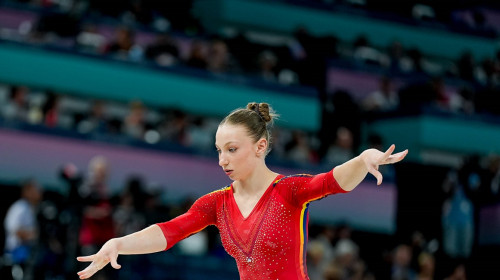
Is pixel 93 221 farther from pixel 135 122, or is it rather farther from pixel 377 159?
pixel 377 159

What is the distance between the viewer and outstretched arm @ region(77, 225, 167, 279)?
4.29 meters

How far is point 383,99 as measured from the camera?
55.6ft

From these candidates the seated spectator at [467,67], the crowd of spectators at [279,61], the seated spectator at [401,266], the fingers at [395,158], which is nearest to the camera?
the fingers at [395,158]

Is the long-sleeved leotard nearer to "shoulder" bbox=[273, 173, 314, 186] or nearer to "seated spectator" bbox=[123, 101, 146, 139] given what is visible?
"shoulder" bbox=[273, 173, 314, 186]

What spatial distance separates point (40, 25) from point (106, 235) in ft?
17.3

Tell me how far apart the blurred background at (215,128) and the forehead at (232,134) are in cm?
525

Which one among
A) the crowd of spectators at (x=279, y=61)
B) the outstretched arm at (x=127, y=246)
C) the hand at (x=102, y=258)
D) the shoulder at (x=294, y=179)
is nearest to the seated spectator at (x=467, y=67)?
the crowd of spectators at (x=279, y=61)

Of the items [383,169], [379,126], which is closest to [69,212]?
[383,169]

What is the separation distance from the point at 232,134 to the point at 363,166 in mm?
822

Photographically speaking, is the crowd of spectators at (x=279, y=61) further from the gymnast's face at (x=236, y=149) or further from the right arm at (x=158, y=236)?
the gymnast's face at (x=236, y=149)

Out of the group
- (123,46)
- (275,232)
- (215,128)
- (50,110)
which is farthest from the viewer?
(123,46)

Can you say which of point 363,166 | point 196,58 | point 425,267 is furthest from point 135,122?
point 363,166

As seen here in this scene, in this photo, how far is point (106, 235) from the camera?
9.51 metres

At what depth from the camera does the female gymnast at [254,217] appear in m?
4.37
